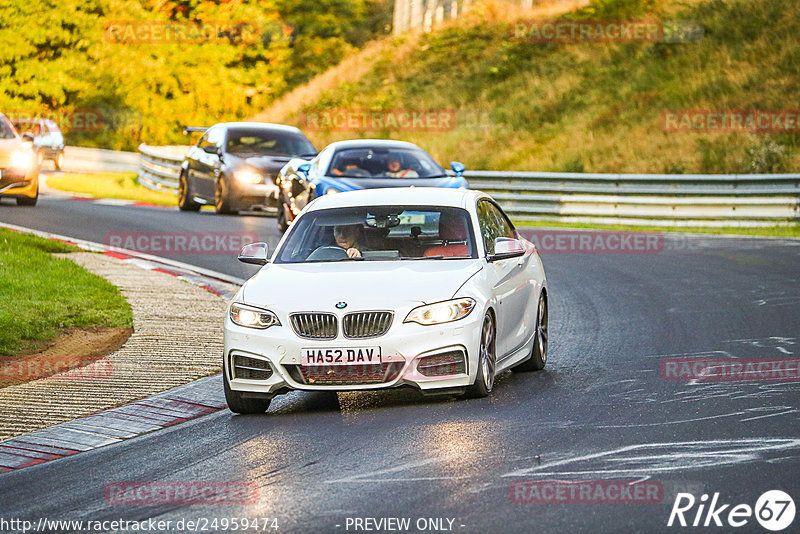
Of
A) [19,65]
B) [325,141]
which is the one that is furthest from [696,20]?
[19,65]

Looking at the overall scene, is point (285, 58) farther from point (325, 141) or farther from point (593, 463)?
point (593, 463)

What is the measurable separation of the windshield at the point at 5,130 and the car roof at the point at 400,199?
52.8 feet

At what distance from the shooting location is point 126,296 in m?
14.9

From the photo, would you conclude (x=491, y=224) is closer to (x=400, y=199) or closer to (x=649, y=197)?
(x=400, y=199)

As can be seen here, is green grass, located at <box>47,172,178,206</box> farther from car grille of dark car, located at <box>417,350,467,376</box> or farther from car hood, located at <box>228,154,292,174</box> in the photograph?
car grille of dark car, located at <box>417,350,467,376</box>

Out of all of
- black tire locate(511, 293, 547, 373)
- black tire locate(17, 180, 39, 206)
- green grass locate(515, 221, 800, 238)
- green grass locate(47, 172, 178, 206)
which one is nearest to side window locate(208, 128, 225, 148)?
green grass locate(47, 172, 178, 206)

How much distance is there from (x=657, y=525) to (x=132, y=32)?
46.9 metres

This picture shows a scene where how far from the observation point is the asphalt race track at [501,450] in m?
6.62

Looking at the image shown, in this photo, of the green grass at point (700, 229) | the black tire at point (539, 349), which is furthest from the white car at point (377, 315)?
the green grass at point (700, 229)

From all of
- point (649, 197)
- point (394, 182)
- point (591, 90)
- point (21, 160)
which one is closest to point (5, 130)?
point (21, 160)

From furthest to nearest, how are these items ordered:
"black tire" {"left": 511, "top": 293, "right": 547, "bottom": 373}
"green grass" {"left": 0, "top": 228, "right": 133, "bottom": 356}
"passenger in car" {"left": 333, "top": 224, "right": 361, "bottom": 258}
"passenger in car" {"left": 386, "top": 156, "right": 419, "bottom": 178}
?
"passenger in car" {"left": 386, "top": 156, "right": 419, "bottom": 178}
"green grass" {"left": 0, "top": 228, "right": 133, "bottom": 356}
"black tire" {"left": 511, "top": 293, "right": 547, "bottom": 373}
"passenger in car" {"left": 333, "top": 224, "right": 361, "bottom": 258}

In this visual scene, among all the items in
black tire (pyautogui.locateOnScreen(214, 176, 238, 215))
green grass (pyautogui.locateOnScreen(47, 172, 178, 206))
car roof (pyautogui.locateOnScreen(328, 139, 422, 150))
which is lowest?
green grass (pyautogui.locateOnScreen(47, 172, 178, 206))

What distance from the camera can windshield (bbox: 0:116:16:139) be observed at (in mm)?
25811

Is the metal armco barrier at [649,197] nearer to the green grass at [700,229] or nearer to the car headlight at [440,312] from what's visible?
the green grass at [700,229]
